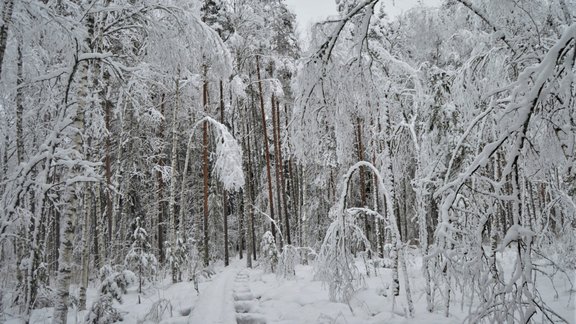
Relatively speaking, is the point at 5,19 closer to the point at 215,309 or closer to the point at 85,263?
the point at 215,309

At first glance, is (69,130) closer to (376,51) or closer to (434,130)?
(376,51)

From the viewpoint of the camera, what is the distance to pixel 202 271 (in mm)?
11875

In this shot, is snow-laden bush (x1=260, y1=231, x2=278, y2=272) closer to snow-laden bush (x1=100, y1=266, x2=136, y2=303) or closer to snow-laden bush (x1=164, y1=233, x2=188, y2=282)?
snow-laden bush (x1=164, y1=233, x2=188, y2=282)

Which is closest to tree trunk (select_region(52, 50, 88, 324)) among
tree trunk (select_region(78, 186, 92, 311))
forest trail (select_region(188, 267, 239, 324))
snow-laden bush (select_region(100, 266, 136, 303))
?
snow-laden bush (select_region(100, 266, 136, 303))

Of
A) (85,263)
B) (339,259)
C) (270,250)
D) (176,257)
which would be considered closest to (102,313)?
(85,263)

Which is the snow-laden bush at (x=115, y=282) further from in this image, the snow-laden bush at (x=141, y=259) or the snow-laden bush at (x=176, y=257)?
the snow-laden bush at (x=176, y=257)

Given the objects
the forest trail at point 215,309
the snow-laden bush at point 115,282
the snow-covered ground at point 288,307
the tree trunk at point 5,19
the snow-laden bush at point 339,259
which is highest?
the tree trunk at point 5,19

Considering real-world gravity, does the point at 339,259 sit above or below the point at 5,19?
below

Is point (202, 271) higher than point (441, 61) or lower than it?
lower

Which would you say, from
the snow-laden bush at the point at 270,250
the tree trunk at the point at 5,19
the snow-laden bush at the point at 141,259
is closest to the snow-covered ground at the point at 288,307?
the snow-laden bush at the point at 141,259

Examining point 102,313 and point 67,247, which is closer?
point 67,247

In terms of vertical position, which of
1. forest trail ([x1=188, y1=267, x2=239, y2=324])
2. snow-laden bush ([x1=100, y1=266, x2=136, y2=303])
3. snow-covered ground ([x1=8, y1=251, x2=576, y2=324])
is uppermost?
snow-laden bush ([x1=100, y1=266, x2=136, y2=303])

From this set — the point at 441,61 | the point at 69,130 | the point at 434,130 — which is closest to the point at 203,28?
the point at 69,130

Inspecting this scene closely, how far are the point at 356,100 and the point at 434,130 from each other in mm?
4351
